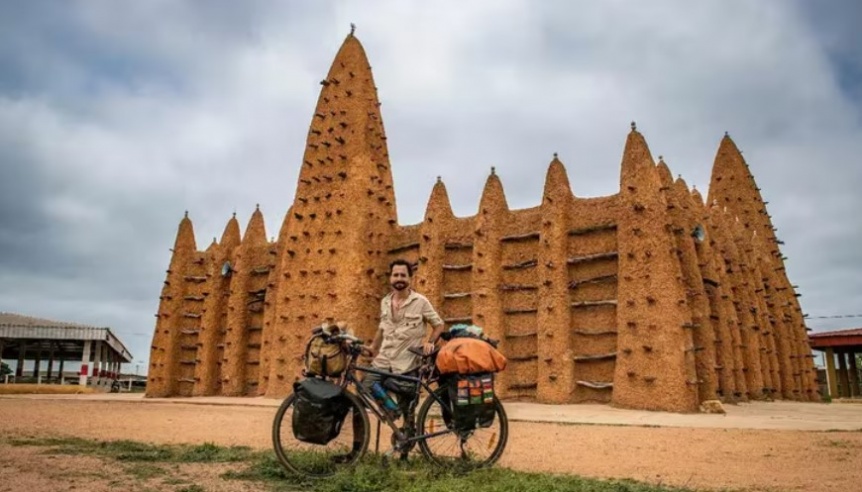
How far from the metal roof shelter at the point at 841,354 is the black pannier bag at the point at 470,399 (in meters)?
36.3

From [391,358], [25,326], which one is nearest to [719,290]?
[391,358]

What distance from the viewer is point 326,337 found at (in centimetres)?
648

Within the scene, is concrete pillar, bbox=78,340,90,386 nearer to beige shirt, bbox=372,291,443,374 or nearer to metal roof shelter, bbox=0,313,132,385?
metal roof shelter, bbox=0,313,132,385

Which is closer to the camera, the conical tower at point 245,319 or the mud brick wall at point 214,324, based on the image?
the conical tower at point 245,319

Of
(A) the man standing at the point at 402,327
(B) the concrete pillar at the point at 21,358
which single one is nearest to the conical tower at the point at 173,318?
(B) the concrete pillar at the point at 21,358

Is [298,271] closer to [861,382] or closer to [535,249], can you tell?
[535,249]

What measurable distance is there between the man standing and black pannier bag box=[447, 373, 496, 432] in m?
0.65

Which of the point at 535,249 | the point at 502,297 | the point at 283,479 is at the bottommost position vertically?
the point at 283,479

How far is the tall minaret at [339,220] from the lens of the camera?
24891mm

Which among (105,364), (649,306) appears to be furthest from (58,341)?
(649,306)

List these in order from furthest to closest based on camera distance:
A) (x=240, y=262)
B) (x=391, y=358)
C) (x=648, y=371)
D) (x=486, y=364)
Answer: (x=240, y=262)
(x=648, y=371)
(x=391, y=358)
(x=486, y=364)

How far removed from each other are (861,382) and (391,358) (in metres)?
44.9

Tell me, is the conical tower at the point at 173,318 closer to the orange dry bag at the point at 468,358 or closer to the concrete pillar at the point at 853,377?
the orange dry bag at the point at 468,358

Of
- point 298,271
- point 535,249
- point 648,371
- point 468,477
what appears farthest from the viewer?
point 298,271
